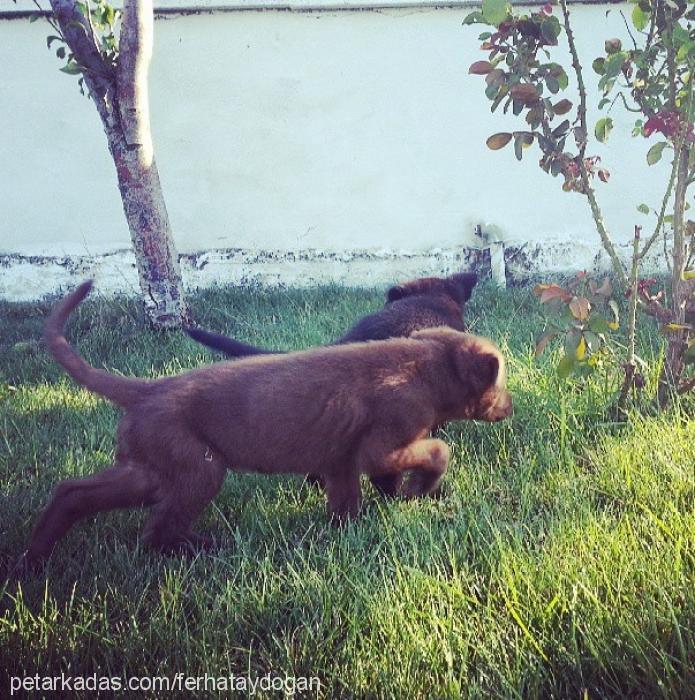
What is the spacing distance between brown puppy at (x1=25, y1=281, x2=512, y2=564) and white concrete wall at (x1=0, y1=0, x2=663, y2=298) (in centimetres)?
425

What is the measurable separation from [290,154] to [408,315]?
331 centimetres

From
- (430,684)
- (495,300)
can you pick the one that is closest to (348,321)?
(495,300)

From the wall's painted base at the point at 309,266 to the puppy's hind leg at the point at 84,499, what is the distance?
15.3 ft

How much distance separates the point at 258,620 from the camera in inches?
96.2

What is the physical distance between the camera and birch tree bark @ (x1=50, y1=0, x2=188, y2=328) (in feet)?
17.5

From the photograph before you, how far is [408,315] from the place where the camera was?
4547 millimetres

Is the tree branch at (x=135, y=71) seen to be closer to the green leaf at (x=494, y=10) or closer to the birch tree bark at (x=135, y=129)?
the birch tree bark at (x=135, y=129)

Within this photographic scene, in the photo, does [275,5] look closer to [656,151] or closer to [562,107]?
[562,107]

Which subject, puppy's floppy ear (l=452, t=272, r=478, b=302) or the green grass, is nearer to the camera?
the green grass

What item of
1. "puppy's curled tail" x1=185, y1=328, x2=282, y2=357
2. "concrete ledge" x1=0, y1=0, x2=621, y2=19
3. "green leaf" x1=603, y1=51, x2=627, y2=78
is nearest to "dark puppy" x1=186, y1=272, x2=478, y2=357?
"puppy's curled tail" x1=185, y1=328, x2=282, y2=357

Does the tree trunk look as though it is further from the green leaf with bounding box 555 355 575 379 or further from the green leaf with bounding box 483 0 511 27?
the green leaf with bounding box 483 0 511 27

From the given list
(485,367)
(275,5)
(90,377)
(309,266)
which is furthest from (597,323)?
(275,5)

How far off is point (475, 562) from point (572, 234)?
5.36 meters

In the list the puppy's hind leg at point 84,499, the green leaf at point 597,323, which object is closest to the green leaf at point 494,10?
the green leaf at point 597,323
